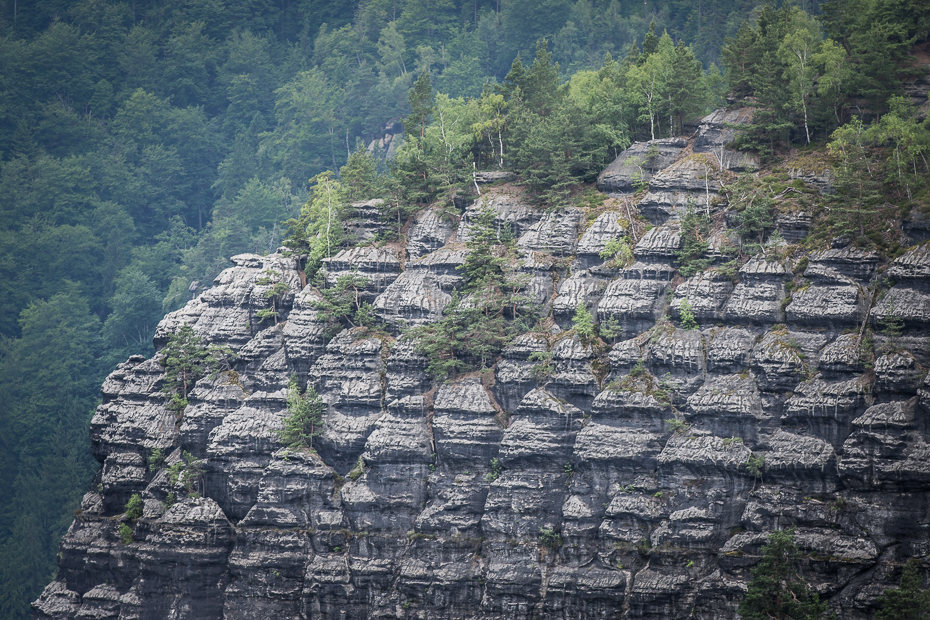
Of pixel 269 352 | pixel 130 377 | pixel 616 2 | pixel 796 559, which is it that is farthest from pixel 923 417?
pixel 616 2

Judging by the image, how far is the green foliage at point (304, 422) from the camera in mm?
84188

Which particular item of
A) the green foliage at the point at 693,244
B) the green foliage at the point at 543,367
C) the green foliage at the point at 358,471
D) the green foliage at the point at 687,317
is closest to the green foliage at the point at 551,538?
the green foliage at the point at 543,367

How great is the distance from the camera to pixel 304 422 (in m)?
84.2

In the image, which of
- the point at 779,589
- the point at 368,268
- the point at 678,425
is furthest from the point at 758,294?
the point at 368,268

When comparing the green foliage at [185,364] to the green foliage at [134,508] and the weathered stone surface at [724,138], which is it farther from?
the weathered stone surface at [724,138]

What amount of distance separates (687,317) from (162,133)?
94.5 metres

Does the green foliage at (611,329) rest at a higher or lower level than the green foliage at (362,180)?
lower

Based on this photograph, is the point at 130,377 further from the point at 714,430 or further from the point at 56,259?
the point at 56,259

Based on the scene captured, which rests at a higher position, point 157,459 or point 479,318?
point 479,318

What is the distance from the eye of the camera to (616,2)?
497 feet

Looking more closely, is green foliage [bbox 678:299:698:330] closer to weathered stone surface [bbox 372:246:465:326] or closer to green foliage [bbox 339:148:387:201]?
weathered stone surface [bbox 372:246:465:326]

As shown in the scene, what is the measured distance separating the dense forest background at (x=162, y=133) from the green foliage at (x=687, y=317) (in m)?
34.5

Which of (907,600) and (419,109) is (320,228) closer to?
(419,109)

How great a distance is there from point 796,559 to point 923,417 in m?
9.27
